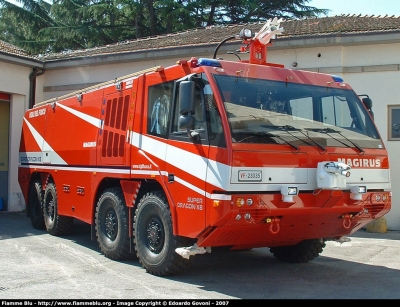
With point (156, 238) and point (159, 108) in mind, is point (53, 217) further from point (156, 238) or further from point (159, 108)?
point (159, 108)

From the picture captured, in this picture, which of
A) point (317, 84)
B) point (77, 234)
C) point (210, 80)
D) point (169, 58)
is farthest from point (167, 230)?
point (169, 58)

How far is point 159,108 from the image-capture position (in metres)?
7.63

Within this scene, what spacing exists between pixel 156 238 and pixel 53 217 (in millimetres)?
4427

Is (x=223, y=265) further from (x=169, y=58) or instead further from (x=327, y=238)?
(x=169, y=58)

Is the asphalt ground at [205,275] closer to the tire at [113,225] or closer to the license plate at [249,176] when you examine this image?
the tire at [113,225]

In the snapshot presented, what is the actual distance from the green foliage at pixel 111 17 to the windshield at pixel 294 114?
20.9 meters

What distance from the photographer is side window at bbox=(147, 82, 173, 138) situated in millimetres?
7441

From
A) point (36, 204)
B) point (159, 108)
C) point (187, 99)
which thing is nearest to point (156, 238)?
point (159, 108)

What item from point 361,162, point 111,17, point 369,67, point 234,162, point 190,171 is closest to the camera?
point 234,162

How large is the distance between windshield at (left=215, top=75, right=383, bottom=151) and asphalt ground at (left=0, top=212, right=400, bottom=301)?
6.02 feet

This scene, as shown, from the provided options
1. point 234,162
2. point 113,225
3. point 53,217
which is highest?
point 234,162

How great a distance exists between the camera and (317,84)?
7707mm

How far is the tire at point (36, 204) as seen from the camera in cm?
1196

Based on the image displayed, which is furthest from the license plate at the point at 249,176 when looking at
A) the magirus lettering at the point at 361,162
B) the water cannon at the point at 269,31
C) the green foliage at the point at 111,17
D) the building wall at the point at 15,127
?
the green foliage at the point at 111,17
